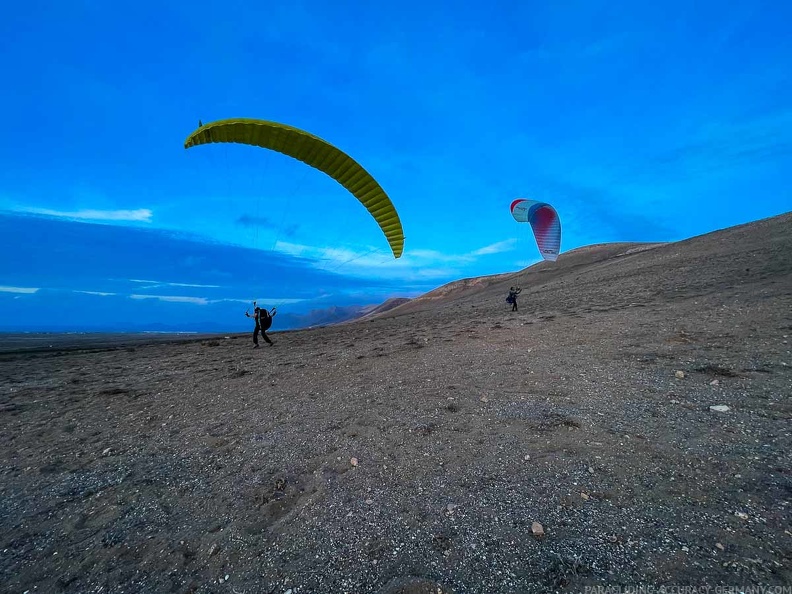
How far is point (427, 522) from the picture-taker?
13.9 feet

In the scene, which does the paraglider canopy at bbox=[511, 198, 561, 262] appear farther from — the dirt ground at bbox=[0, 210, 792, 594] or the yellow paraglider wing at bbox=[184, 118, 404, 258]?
the dirt ground at bbox=[0, 210, 792, 594]

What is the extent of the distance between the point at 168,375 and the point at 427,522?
12009 mm

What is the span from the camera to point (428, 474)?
5.17 m

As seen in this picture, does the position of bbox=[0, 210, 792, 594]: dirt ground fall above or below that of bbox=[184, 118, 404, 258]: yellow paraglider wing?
below

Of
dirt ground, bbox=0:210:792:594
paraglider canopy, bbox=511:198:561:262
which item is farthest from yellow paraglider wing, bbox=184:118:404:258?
paraglider canopy, bbox=511:198:561:262

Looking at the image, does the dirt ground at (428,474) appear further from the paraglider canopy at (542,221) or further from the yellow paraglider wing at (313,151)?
the paraglider canopy at (542,221)

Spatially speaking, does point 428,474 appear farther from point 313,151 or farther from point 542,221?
point 542,221

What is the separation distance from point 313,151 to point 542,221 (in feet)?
42.2

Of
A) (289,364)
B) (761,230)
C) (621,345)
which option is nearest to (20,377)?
(289,364)

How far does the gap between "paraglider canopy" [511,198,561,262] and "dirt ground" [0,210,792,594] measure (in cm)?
855

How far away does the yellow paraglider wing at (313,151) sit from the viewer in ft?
34.6

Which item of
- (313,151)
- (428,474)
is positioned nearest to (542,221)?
(313,151)

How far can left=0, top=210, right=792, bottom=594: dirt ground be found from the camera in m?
3.62

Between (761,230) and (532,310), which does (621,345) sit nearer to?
(532,310)
